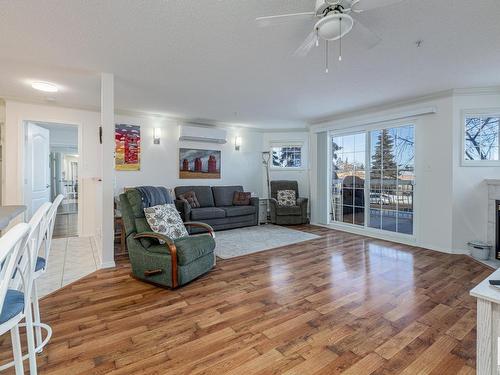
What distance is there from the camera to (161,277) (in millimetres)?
2645

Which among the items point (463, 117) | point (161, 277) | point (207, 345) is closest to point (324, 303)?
point (207, 345)

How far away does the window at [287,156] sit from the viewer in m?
6.79

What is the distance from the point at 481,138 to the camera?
12.4 feet

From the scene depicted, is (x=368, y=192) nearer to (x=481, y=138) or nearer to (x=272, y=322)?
(x=481, y=138)

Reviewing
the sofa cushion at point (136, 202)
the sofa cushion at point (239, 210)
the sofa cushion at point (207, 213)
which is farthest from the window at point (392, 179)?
the sofa cushion at point (136, 202)

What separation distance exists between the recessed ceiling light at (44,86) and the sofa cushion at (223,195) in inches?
132

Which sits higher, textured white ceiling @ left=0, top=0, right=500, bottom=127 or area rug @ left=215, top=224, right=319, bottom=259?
textured white ceiling @ left=0, top=0, right=500, bottom=127

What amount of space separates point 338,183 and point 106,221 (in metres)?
4.54

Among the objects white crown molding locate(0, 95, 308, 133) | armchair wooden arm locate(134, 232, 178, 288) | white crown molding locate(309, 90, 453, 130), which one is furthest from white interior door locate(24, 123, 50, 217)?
white crown molding locate(309, 90, 453, 130)

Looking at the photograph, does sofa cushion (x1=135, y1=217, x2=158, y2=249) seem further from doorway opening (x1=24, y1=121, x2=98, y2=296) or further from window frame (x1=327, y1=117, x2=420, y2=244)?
window frame (x1=327, y1=117, x2=420, y2=244)

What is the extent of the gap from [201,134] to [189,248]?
363 cm

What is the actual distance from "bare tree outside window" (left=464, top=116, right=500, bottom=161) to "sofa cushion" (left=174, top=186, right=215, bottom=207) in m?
4.60

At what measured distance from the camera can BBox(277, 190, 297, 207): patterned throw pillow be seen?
6184mm

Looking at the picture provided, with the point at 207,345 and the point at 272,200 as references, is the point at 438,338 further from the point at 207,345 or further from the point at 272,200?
the point at 272,200
